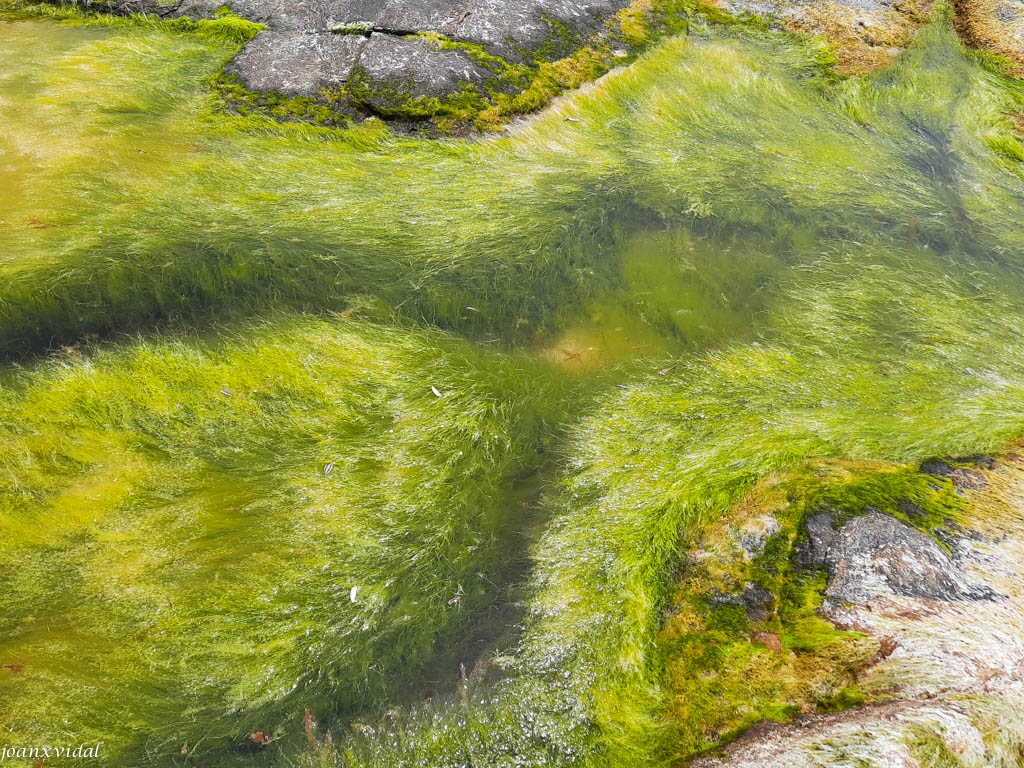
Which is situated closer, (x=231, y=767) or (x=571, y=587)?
(x=231, y=767)

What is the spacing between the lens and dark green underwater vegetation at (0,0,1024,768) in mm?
2117

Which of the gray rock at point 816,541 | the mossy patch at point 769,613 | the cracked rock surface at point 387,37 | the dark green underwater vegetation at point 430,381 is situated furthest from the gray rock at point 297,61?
the gray rock at point 816,541

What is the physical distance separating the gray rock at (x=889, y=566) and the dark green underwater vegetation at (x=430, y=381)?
0.19 m

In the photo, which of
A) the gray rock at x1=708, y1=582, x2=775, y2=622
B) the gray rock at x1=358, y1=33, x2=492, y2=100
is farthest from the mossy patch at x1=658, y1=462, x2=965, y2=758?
the gray rock at x1=358, y1=33, x2=492, y2=100

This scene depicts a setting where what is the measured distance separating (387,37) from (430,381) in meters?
3.23

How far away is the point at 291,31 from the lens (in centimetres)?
495

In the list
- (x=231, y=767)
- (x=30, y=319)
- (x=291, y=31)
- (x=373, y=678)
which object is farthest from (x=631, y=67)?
(x=231, y=767)

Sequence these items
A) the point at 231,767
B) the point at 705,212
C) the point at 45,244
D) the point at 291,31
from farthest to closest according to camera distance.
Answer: the point at 291,31, the point at 705,212, the point at 45,244, the point at 231,767

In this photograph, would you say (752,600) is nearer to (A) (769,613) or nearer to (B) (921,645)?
(A) (769,613)

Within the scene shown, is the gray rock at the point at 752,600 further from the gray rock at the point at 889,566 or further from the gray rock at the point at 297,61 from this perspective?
the gray rock at the point at 297,61

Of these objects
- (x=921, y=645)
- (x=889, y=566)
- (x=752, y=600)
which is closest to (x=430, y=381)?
(x=752, y=600)

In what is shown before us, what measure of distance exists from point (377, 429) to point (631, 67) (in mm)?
4250

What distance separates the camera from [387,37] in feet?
15.9

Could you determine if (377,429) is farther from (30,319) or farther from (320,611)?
(30,319)
